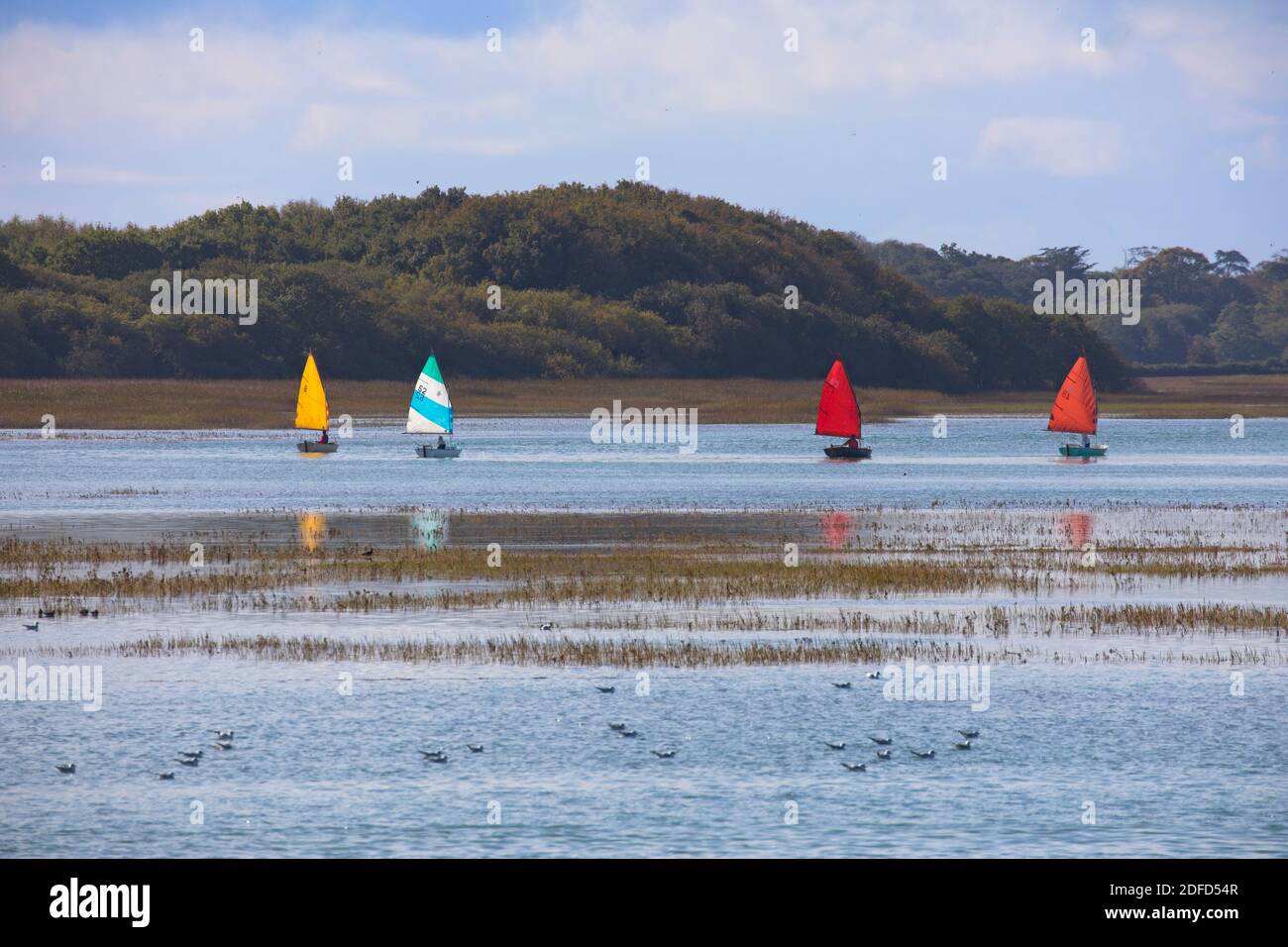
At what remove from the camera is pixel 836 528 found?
50.7 m

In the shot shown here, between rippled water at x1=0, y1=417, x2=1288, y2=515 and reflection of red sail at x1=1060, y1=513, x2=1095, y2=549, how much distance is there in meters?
6.98

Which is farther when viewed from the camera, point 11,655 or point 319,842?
point 11,655

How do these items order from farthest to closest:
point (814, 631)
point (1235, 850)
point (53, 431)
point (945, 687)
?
point (53, 431)
point (814, 631)
point (945, 687)
point (1235, 850)

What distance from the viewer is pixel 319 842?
18.9 m

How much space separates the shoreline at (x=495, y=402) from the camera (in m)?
133

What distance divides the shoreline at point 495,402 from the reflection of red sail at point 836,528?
81901 millimetres

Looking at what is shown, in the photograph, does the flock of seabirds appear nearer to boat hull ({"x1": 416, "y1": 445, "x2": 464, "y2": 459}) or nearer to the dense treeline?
boat hull ({"x1": 416, "y1": 445, "x2": 464, "y2": 459})

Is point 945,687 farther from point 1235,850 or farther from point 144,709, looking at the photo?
point 144,709

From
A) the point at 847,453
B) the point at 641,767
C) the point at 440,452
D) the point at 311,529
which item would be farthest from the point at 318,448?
the point at 641,767

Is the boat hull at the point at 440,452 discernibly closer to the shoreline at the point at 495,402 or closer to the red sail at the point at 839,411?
the red sail at the point at 839,411

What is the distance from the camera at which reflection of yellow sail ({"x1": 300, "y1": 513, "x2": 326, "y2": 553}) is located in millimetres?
45938

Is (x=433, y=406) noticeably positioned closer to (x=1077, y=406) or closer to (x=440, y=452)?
(x=440, y=452)
